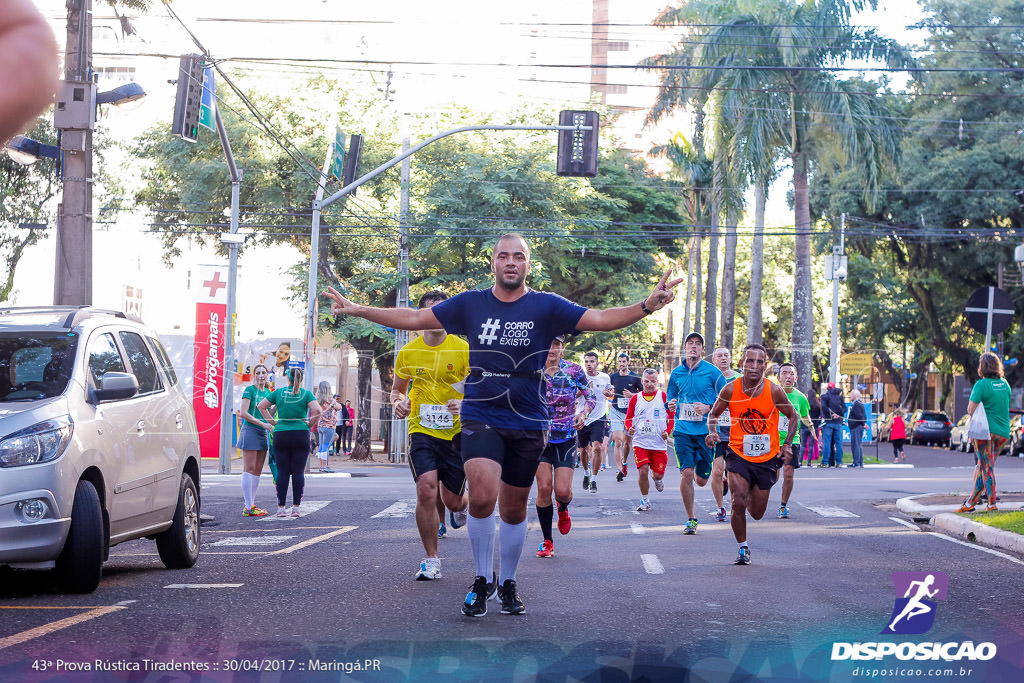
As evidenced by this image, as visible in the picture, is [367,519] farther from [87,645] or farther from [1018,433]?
[1018,433]

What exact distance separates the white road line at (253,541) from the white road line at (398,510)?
257cm

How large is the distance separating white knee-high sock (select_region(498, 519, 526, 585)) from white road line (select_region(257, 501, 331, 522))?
7866mm

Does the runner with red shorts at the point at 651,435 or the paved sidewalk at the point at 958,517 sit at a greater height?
the runner with red shorts at the point at 651,435

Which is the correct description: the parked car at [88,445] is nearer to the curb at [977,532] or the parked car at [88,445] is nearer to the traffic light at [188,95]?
the curb at [977,532]

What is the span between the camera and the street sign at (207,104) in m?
21.5

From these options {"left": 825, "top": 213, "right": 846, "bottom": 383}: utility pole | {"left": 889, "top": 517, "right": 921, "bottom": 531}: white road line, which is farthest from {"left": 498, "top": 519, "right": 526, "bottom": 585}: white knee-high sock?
{"left": 825, "top": 213, "right": 846, "bottom": 383}: utility pole

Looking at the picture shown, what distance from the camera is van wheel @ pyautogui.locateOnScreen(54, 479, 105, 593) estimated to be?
8047 mm

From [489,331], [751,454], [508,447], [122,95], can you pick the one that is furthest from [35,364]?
[122,95]

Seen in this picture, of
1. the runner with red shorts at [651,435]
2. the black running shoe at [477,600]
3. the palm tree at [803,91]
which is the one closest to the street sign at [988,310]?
the runner with red shorts at [651,435]

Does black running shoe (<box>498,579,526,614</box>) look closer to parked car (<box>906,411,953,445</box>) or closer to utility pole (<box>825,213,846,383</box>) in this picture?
utility pole (<box>825,213,846,383</box>)

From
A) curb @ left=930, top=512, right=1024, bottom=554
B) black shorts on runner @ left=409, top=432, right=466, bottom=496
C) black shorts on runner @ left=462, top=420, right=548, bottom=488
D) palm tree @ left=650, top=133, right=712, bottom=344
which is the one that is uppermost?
palm tree @ left=650, top=133, right=712, bottom=344

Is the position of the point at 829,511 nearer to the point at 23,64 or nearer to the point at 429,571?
the point at 429,571

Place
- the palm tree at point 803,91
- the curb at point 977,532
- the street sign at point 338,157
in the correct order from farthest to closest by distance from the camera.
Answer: the palm tree at point 803,91
the street sign at point 338,157
the curb at point 977,532

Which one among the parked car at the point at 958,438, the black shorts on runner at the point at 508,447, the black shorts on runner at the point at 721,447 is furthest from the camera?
the parked car at the point at 958,438
